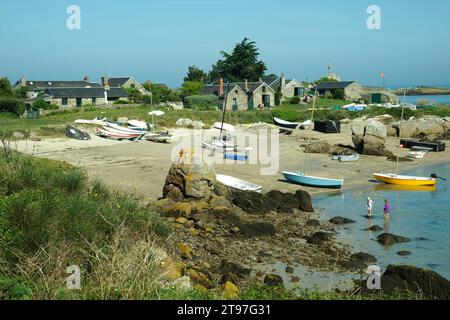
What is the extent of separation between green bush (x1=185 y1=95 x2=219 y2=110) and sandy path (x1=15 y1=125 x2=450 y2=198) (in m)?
21.8

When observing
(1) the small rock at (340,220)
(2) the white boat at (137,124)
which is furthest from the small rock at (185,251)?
(2) the white boat at (137,124)

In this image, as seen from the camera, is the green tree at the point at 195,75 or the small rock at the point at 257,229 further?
the green tree at the point at 195,75

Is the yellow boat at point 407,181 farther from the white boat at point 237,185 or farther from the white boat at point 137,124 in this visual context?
the white boat at point 137,124

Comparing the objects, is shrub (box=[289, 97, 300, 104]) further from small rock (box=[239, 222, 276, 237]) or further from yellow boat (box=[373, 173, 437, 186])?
small rock (box=[239, 222, 276, 237])

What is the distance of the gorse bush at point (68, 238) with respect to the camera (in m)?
9.04

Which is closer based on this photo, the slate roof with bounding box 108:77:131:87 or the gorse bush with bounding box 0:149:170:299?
the gorse bush with bounding box 0:149:170:299

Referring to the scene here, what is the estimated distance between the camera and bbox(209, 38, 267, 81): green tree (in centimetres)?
8362

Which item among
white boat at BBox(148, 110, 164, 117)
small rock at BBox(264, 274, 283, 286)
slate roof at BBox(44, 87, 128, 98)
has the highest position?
slate roof at BBox(44, 87, 128, 98)

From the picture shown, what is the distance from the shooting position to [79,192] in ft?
59.3

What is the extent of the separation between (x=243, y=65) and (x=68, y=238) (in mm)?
73233

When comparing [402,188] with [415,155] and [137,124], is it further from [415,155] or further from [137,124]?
[137,124]

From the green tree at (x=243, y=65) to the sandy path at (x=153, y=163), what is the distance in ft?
130

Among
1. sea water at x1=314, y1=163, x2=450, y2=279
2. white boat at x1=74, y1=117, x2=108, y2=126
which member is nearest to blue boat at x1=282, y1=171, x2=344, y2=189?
sea water at x1=314, y1=163, x2=450, y2=279
